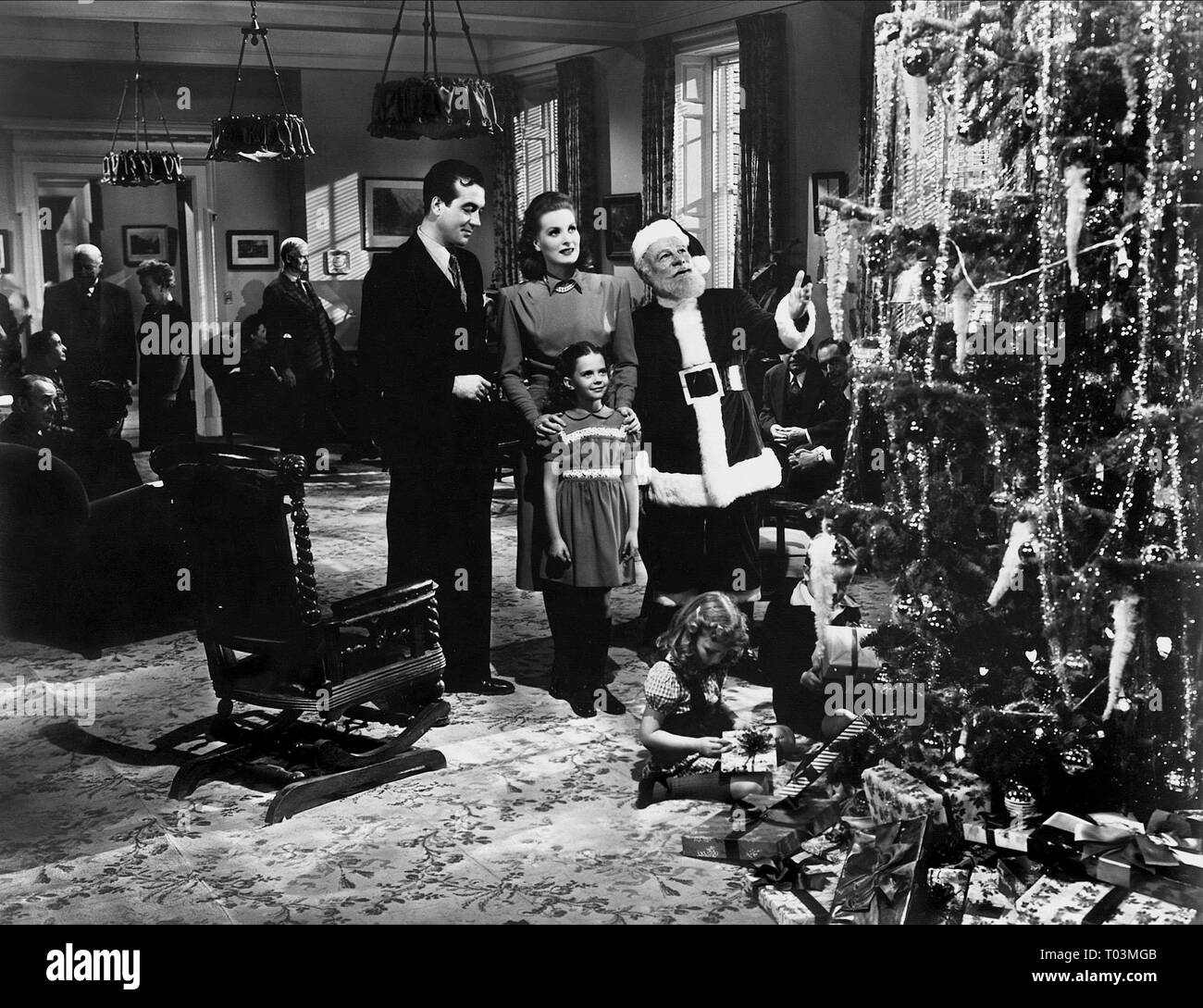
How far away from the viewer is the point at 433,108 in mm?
4258

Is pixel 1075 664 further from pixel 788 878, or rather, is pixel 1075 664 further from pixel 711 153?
pixel 711 153

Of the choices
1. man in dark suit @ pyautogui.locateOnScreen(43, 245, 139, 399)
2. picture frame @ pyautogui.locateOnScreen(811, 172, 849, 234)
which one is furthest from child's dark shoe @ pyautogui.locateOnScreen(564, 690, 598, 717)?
man in dark suit @ pyautogui.locateOnScreen(43, 245, 139, 399)

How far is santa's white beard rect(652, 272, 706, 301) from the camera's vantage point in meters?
4.64

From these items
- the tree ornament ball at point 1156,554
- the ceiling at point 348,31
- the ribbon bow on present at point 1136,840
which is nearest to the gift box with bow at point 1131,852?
the ribbon bow on present at point 1136,840

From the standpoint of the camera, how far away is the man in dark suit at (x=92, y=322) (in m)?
4.76

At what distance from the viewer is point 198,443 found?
402 centimetres

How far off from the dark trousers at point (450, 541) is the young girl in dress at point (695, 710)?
792 millimetres

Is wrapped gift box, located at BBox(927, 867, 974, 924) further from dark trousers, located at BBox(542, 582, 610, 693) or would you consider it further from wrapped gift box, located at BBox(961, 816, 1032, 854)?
dark trousers, located at BBox(542, 582, 610, 693)

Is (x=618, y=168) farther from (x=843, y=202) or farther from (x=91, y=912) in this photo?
(x=91, y=912)

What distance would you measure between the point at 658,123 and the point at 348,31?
123 cm

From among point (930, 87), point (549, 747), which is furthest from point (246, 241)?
point (930, 87)

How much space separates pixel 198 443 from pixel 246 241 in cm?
108

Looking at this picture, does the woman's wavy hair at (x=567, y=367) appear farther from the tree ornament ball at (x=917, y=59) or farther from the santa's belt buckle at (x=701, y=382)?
the tree ornament ball at (x=917, y=59)

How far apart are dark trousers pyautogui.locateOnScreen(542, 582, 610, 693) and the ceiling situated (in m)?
2.05
